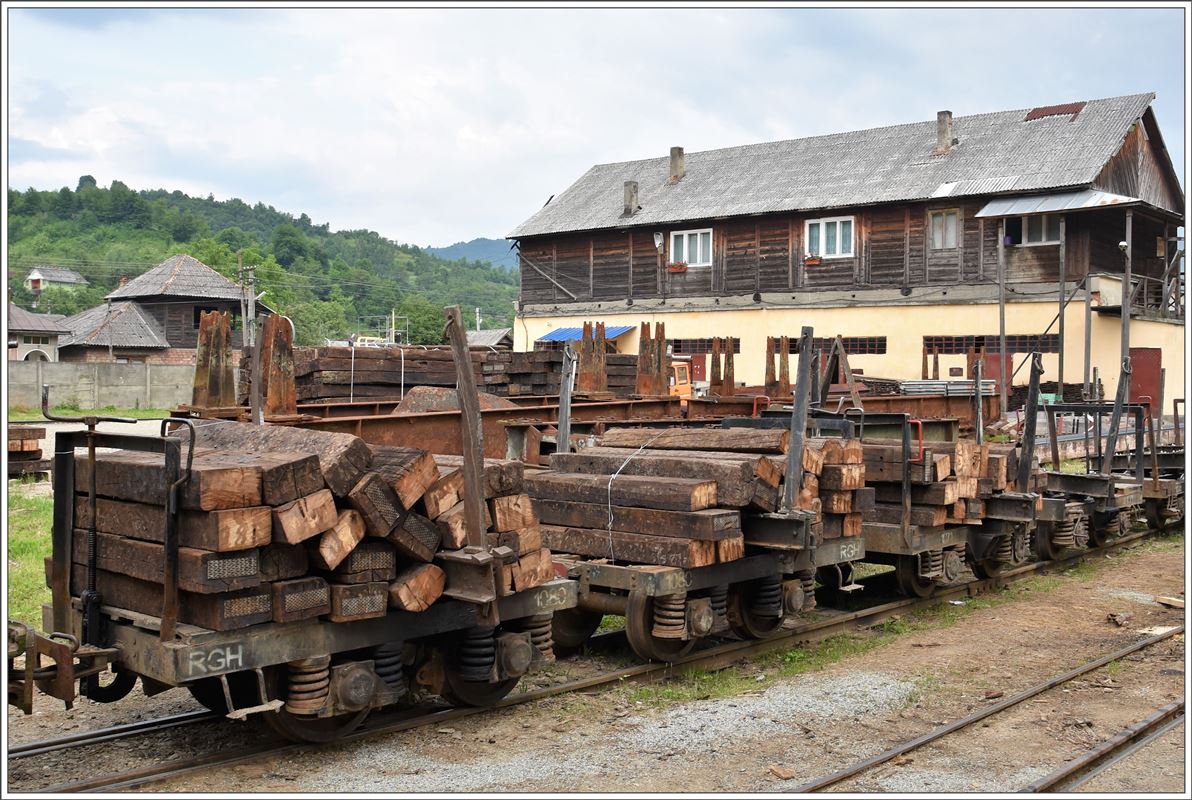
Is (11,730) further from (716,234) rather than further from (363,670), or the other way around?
(716,234)

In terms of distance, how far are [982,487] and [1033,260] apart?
903 inches

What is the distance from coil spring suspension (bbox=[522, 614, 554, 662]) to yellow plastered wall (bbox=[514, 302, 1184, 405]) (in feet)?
83.6

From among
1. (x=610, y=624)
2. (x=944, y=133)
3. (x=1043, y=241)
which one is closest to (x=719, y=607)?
(x=610, y=624)

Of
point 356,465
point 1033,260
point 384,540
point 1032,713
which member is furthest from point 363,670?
point 1033,260

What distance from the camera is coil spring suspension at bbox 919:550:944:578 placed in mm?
10250

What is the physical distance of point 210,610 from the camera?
5.30 metres

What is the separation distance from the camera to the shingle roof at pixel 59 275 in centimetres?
9912

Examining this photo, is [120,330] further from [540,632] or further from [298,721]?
[298,721]

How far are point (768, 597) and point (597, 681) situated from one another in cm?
167

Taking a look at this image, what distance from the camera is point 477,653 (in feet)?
21.2

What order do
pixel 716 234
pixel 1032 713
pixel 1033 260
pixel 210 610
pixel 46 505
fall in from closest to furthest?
pixel 210 610 → pixel 1032 713 → pixel 46 505 → pixel 1033 260 → pixel 716 234

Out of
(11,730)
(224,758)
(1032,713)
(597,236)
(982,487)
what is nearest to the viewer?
(224,758)

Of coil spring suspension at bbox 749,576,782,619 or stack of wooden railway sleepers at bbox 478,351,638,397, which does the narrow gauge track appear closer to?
coil spring suspension at bbox 749,576,782,619

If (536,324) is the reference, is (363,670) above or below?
below
